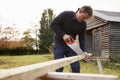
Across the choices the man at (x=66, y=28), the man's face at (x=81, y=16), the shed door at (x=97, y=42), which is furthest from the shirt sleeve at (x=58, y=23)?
the shed door at (x=97, y=42)

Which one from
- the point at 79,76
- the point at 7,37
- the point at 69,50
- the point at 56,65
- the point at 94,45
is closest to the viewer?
the point at 79,76

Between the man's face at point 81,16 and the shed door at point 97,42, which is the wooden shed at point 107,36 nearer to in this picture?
the shed door at point 97,42

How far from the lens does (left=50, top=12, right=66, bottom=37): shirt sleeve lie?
4.80 meters

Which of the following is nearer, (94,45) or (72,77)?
(72,77)

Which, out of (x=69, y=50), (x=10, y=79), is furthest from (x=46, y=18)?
(x=10, y=79)

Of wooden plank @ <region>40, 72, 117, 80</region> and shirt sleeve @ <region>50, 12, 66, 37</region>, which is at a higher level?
shirt sleeve @ <region>50, 12, 66, 37</region>

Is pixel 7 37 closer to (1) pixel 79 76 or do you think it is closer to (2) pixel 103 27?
(2) pixel 103 27

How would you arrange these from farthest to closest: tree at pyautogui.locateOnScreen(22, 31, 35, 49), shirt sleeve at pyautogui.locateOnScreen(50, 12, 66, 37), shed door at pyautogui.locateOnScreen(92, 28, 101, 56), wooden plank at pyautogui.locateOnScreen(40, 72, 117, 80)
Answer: tree at pyautogui.locateOnScreen(22, 31, 35, 49) → shed door at pyautogui.locateOnScreen(92, 28, 101, 56) → shirt sleeve at pyautogui.locateOnScreen(50, 12, 66, 37) → wooden plank at pyautogui.locateOnScreen(40, 72, 117, 80)

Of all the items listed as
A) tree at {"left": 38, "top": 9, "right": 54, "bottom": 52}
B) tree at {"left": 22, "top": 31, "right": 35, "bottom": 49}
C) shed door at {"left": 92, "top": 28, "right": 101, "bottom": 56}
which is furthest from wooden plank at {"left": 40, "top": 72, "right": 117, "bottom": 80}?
tree at {"left": 22, "top": 31, "right": 35, "bottom": 49}

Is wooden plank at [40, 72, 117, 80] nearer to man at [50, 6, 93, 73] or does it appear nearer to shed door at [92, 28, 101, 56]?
man at [50, 6, 93, 73]

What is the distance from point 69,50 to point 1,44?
41576mm

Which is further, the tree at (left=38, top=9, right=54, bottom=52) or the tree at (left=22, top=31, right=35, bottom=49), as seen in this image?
the tree at (left=22, top=31, right=35, bottom=49)

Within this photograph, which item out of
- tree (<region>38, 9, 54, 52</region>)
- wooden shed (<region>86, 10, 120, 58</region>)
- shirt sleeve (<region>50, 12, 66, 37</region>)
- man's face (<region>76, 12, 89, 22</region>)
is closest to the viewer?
man's face (<region>76, 12, 89, 22</region>)

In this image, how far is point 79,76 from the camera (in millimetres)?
2184
